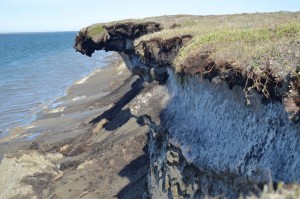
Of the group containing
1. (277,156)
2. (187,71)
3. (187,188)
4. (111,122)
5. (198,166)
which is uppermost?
(187,71)

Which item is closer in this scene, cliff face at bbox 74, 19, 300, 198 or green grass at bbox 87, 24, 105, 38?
cliff face at bbox 74, 19, 300, 198

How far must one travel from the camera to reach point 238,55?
35.8 ft

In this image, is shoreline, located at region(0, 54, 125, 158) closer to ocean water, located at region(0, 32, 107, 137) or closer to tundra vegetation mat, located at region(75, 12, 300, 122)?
ocean water, located at region(0, 32, 107, 137)

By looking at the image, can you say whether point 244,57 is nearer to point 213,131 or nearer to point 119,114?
point 213,131

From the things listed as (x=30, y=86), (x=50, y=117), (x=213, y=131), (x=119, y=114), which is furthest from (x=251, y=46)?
(x=30, y=86)

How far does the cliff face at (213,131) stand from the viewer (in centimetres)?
920

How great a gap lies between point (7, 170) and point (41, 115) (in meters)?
17.1

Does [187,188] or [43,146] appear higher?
[187,188]

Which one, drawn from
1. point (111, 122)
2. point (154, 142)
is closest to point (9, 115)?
point (111, 122)

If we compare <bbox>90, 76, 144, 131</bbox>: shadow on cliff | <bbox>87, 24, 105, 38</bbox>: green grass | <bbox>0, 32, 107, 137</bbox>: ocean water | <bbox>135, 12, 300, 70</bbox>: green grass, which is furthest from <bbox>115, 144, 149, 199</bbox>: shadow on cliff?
<bbox>0, 32, 107, 137</bbox>: ocean water

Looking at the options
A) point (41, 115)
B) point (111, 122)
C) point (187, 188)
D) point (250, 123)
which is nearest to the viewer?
point (250, 123)

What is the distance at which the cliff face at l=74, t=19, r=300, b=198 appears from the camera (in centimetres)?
920

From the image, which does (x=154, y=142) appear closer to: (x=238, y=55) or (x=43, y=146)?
(x=238, y=55)

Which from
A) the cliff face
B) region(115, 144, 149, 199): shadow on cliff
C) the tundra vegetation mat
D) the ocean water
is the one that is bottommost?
the ocean water
